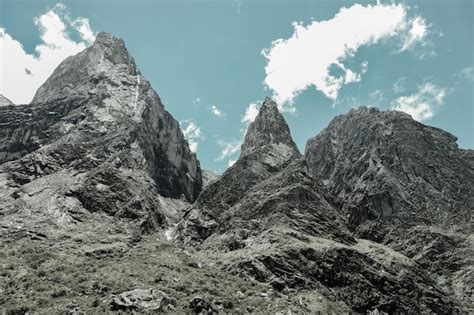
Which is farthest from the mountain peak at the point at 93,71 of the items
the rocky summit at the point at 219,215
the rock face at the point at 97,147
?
the rocky summit at the point at 219,215

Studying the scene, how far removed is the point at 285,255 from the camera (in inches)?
2736

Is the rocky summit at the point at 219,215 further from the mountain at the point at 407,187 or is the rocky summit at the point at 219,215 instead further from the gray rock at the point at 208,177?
the gray rock at the point at 208,177

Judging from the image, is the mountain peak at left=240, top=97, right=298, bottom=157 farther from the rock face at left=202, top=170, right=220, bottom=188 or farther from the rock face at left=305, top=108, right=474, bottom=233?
the rock face at left=202, top=170, right=220, bottom=188

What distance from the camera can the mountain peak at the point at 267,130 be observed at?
143 m

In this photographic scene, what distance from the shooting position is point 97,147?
364 feet

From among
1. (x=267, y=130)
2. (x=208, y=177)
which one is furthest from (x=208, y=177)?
(x=267, y=130)

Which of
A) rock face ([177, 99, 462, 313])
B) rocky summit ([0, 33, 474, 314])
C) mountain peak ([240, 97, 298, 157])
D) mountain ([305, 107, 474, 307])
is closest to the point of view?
rocky summit ([0, 33, 474, 314])

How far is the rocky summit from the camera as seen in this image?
57438mm

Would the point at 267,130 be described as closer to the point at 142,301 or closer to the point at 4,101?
the point at 142,301

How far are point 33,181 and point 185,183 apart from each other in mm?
58203

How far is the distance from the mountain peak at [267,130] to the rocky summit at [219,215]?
80 cm

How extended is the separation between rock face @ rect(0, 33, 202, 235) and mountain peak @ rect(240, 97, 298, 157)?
74.7ft

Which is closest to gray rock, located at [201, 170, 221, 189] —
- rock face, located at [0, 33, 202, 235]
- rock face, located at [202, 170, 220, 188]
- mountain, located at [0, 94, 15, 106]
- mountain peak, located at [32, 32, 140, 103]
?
rock face, located at [202, 170, 220, 188]

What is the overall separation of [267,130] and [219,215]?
58.1 metres
